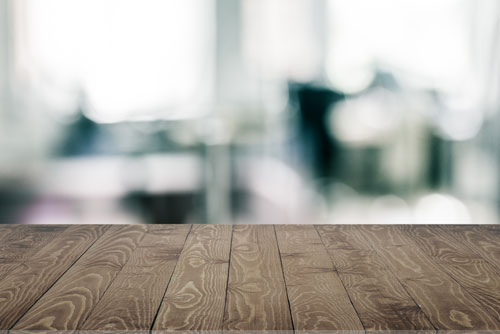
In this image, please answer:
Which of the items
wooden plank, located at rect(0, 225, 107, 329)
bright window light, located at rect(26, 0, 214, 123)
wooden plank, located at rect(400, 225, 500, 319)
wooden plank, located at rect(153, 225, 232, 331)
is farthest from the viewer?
bright window light, located at rect(26, 0, 214, 123)

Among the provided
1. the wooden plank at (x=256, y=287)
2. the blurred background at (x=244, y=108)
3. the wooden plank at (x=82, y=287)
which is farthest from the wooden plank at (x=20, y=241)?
the wooden plank at (x=256, y=287)

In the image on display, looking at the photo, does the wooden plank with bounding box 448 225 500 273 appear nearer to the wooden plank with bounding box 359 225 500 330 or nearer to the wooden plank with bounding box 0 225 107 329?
the wooden plank with bounding box 359 225 500 330

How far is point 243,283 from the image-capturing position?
6.23 feet

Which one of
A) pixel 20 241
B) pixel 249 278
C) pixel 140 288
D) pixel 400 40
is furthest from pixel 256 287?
pixel 400 40

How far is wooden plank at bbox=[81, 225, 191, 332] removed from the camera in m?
1.58

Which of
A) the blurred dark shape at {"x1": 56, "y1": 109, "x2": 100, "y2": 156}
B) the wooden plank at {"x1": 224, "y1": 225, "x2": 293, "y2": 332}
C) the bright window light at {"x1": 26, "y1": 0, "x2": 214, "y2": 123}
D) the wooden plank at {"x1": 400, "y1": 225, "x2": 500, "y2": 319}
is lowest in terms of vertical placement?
the wooden plank at {"x1": 400, "y1": 225, "x2": 500, "y2": 319}

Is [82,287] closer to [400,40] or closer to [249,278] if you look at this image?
[249,278]

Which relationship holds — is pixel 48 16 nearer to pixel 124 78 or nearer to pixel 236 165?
pixel 124 78

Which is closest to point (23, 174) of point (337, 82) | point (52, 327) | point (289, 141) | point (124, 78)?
point (124, 78)

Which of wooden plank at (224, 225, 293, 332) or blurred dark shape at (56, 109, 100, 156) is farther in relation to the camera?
blurred dark shape at (56, 109, 100, 156)

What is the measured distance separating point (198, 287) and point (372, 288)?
0.48 m


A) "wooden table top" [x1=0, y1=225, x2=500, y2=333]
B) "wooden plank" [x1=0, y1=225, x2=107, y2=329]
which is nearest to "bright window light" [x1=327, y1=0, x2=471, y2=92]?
"wooden table top" [x1=0, y1=225, x2=500, y2=333]

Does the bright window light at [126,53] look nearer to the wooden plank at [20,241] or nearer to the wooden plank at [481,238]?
the wooden plank at [20,241]

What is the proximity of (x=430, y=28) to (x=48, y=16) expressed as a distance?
174 cm
